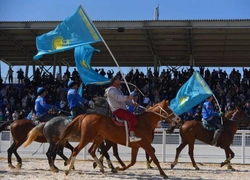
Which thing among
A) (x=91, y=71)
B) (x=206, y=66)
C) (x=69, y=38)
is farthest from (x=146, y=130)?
(x=206, y=66)

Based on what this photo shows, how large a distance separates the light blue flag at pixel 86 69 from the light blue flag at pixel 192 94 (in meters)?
4.22

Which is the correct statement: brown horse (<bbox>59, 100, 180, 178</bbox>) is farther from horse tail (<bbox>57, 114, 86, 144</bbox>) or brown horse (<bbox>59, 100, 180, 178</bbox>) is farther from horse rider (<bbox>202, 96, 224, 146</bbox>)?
horse rider (<bbox>202, 96, 224, 146</bbox>)

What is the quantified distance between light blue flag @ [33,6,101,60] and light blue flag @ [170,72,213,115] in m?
4.77

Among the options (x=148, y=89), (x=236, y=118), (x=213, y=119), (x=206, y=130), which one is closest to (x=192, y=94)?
(x=213, y=119)

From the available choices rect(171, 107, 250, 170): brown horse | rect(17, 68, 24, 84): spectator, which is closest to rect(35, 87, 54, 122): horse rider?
rect(171, 107, 250, 170): brown horse

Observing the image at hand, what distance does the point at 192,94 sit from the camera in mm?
15094

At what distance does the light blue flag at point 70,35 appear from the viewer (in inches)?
460

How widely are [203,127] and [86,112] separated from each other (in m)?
4.45

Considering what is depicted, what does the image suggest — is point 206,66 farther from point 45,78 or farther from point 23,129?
point 23,129

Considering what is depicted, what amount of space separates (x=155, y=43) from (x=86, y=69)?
16139 mm

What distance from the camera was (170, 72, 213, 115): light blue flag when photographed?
1491 centimetres

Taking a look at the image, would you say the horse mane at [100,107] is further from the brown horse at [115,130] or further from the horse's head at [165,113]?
the horse's head at [165,113]

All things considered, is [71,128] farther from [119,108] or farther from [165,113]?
[165,113]

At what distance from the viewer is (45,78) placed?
29.9m
